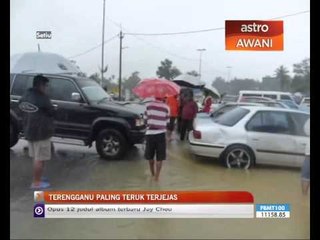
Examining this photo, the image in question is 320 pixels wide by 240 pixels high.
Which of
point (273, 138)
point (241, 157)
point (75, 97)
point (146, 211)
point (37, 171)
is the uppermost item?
point (75, 97)

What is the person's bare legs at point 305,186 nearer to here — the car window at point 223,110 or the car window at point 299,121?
the car window at point 299,121

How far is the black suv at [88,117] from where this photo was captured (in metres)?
3.54

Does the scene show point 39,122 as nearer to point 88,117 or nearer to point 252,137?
point 88,117

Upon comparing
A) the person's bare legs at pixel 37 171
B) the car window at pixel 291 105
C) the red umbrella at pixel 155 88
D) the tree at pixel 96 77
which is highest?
the tree at pixel 96 77

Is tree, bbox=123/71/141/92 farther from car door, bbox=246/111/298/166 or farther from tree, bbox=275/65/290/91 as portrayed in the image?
tree, bbox=275/65/290/91

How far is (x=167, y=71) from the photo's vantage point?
347 centimetres

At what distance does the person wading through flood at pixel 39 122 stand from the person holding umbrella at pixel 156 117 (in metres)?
0.78

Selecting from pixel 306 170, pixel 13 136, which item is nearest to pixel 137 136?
pixel 13 136

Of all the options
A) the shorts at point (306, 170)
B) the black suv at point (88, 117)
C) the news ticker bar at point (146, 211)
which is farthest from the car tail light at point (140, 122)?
the shorts at point (306, 170)

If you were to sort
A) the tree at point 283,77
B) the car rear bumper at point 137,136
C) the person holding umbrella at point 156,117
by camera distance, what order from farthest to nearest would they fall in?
the car rear bumper at point 137,136
the person holding umbrella at point 156,117
the tree at point 283,77

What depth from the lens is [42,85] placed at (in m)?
3.51

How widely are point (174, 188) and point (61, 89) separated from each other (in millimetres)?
1293
